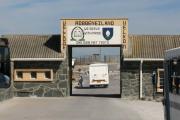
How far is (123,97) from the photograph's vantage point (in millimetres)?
41000

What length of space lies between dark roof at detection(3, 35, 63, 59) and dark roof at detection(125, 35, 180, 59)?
199 inches

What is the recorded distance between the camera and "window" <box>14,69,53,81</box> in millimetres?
41062

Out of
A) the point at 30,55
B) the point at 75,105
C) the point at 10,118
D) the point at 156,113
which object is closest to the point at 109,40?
the point at 30,55

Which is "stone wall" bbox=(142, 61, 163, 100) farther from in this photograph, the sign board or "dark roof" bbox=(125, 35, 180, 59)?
the sign board

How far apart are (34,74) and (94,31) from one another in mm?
5105

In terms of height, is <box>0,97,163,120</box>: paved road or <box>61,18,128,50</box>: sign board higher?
<box>61,18,128,50</box>: sign board

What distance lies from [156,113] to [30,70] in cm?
1448

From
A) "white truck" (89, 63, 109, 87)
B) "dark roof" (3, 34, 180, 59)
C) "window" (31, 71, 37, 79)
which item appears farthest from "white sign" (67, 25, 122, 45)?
"white truck" (89, 63, 109, 87)

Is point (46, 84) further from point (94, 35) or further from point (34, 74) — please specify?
point (94, 35)

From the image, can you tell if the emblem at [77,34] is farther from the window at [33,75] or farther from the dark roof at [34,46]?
the window at [33,75]

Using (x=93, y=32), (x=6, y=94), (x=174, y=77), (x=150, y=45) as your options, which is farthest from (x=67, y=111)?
(x=174, y=77)

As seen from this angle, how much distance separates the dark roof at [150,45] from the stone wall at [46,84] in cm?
462

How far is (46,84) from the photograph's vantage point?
1619 inches

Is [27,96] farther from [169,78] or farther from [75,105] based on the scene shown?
[169,78]
